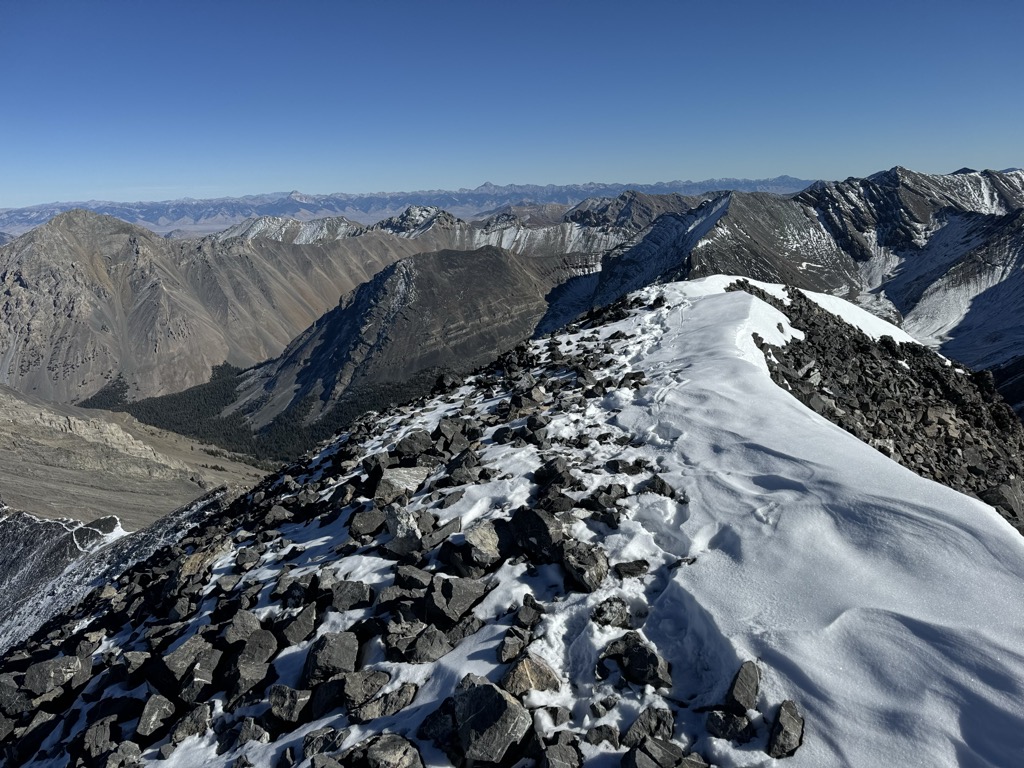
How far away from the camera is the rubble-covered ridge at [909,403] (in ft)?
67.1

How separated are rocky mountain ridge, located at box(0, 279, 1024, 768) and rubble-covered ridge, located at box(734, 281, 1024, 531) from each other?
441 cm

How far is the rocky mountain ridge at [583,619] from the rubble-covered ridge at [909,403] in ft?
14.5

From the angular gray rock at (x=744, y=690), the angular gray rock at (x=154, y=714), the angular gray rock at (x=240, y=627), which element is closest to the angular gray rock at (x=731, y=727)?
the angular gray rock at (x=744, y=690)

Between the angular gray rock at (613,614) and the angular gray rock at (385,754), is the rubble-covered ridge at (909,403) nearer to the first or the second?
the angular gray rock at (613,614)

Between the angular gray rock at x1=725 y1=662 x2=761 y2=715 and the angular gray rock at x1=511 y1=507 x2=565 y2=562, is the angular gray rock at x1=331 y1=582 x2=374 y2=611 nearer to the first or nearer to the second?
the angular gray rock at x1=511 y1=507 x2=565 y2=562

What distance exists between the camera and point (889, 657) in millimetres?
9680

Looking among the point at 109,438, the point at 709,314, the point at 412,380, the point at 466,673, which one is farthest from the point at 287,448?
the point at 466,673

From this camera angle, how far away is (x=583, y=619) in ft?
38.6

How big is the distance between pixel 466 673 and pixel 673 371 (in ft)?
52.7

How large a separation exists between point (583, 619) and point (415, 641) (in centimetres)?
364

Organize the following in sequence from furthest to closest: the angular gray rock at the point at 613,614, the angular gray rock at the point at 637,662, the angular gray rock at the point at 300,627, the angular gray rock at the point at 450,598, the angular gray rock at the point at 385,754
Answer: the angular gray rock at the point at 300,627
the angular gray rock at the point at 450,598
the angular gray rock at the point at 613,614
the angular gray rock at the point at 637,662
the angular gray rock at the point at 385,754

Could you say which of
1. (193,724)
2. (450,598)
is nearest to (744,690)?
(450,598)

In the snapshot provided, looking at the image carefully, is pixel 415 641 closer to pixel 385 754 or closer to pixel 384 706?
pixel 384 706

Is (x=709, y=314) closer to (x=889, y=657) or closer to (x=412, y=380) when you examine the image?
(x=889, y=657)
